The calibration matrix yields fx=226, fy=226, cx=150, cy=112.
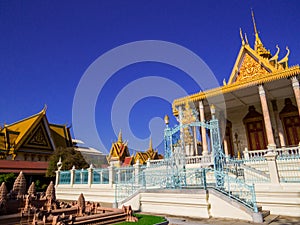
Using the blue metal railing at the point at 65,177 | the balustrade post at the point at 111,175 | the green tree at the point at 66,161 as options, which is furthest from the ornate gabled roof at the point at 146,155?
the balustrade post at the point at 111,175

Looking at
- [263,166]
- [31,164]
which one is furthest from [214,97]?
[31,164]

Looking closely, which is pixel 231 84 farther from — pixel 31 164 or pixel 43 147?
pixel 43 147

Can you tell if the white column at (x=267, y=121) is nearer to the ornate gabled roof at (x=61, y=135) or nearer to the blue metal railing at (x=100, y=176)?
the blue metal railing at (x=100, y=176)

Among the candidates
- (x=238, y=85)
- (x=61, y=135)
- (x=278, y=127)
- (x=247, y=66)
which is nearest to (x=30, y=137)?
(x=61, y=135)

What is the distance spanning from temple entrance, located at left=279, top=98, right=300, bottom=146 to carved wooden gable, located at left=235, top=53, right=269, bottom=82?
11.1 feet

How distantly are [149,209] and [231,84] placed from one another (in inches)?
377

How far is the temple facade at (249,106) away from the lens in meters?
14.3

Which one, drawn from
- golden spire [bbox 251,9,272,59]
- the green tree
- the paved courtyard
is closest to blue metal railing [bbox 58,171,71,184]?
the green tree

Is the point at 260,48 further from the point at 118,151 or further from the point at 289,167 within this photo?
the point at 118,151

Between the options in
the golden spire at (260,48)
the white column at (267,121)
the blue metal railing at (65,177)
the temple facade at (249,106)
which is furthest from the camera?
the golden spire at (260,48)

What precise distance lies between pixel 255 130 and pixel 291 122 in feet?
7.79

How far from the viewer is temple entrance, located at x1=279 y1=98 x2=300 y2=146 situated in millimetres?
15164

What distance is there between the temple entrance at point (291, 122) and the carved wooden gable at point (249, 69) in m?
3.38

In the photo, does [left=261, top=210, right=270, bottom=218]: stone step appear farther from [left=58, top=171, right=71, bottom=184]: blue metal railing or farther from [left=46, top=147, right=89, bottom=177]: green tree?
[left=46, top=147, right=89, bottom=177]: green tree
